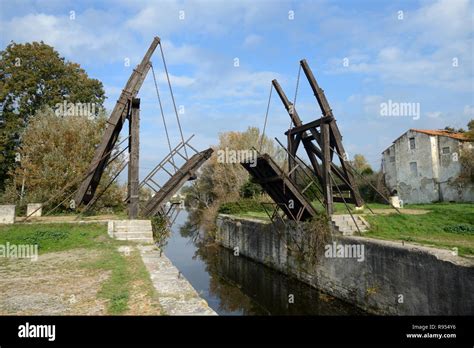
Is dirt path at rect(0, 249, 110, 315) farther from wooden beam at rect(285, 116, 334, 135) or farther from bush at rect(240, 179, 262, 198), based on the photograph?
→ bush at rect(240, 179, 262, 198)

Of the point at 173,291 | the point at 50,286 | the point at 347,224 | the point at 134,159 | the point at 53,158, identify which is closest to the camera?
the point at 173,291

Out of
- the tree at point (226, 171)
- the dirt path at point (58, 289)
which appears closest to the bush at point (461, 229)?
the dirt path at point (58, 289)

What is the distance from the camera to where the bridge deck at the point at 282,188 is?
1218 centimetres

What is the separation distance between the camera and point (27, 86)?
2148 centimetres

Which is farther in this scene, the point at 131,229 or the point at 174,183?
the point at 174,183

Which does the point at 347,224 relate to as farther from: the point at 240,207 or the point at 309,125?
the point at 240,207

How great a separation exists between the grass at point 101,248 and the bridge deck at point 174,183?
5.47ft

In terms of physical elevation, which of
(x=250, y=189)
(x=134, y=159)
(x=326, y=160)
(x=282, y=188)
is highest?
(x=134, y=159)

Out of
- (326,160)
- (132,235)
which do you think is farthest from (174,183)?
(326,160)

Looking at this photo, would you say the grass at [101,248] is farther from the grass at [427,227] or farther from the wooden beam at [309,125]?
the wooden beam at [309,125]

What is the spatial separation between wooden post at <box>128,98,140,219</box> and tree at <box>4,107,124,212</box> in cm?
628

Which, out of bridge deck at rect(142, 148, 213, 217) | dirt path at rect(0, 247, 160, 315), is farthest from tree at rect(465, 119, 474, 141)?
dirt path at rect(0, 247, 160, 315)

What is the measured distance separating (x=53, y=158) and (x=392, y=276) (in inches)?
646

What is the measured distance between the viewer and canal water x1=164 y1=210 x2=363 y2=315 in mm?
11086
